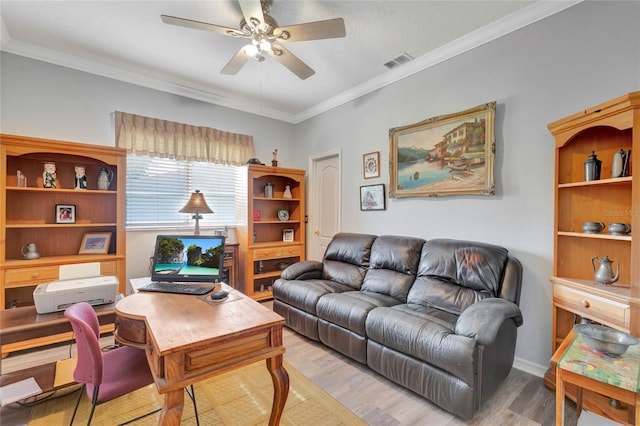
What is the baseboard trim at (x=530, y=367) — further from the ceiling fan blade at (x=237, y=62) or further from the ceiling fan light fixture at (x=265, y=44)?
the ceiling fan blade at (x=237, y=62)

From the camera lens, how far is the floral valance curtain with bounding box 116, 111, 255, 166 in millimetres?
3260

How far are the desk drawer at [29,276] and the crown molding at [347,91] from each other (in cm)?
211

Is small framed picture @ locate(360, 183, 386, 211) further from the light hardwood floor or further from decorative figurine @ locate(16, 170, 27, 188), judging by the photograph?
decorative figurine @ locate(16, 170, 27, 188)

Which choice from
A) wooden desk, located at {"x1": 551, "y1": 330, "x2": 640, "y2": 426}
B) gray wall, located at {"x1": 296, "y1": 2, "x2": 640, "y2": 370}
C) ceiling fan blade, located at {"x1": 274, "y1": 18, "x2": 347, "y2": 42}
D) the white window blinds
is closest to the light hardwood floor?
gray wall, located at {"x1": 296, "y1": 2, "x2": 640, "y2": 370}

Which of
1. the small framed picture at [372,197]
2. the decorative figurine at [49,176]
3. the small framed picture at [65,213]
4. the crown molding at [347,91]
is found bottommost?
the small framed picture at [65,213]

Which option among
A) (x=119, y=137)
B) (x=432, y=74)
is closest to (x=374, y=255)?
(x=432, y=74)

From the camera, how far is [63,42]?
107 inches

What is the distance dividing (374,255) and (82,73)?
3.78 metres

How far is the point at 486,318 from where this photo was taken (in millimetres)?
1794

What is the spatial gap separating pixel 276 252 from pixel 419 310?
2.36m

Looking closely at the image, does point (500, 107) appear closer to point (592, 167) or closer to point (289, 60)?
point (592, 167)

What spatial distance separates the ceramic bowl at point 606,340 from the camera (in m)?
1.30

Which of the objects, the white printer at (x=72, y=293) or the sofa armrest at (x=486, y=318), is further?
the white printer at (x=72, y=293)

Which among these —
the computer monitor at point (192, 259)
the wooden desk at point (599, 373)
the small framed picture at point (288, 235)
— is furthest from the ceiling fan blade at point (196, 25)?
the small framed picture at point (288, 235)
